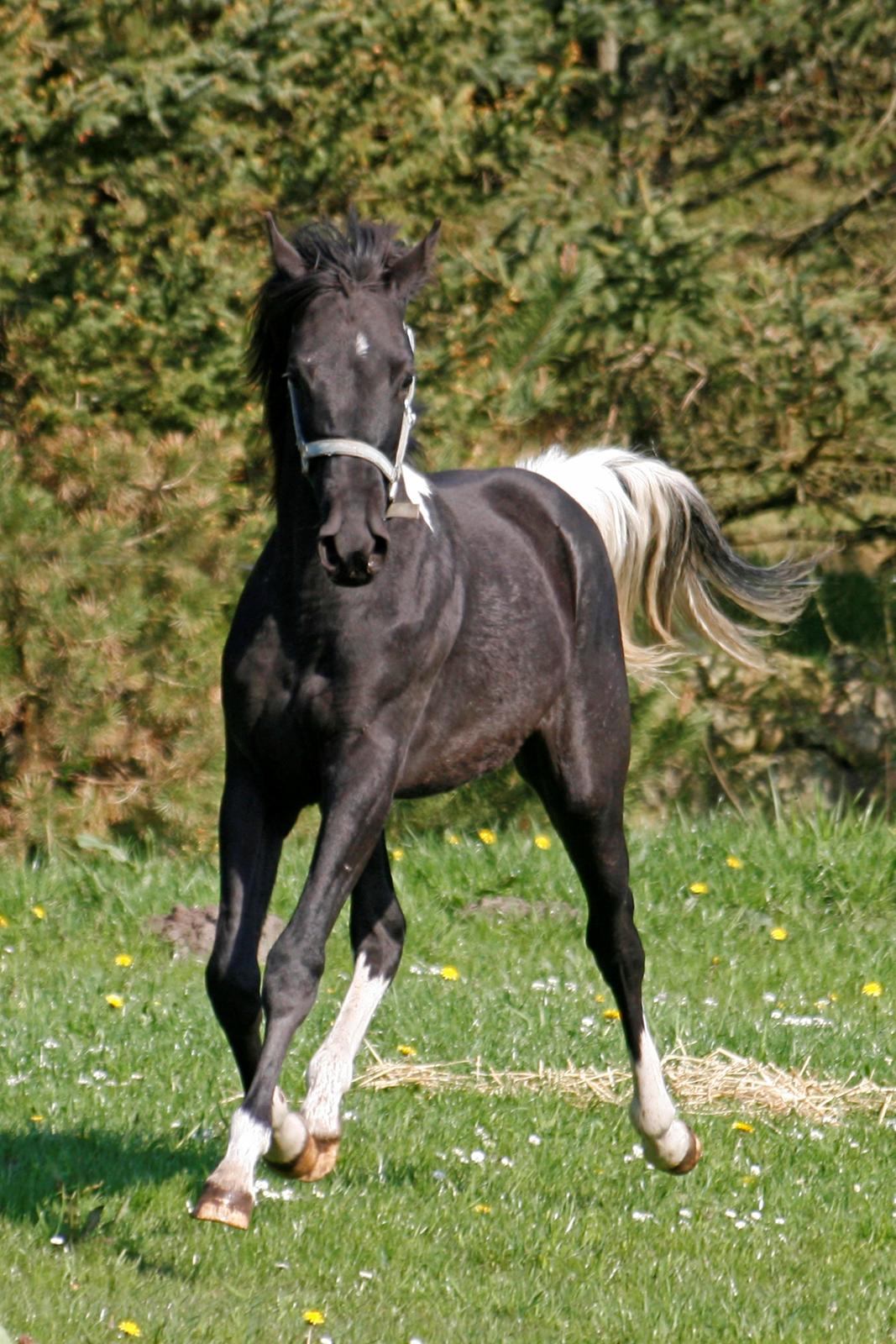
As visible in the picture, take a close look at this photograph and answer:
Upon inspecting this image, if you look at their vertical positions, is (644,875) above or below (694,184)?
below

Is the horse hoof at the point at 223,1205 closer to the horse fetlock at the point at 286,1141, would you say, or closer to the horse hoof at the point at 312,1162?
the horse fetlock at the point at 286,1141

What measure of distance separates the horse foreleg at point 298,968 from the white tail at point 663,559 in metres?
1.80

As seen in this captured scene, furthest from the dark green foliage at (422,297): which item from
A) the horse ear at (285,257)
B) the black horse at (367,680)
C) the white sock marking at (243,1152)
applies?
the white sock marking at (243,1152)

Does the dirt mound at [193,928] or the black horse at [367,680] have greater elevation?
the black horse at [367,680]

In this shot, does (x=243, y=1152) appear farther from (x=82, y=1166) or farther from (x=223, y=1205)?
(x=82, y=1166)

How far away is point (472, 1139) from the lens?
5223 mm

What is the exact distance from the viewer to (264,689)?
4137 millimetres

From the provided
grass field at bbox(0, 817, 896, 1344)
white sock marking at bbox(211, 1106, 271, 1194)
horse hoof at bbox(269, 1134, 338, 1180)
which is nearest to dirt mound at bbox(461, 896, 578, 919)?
grass field at bbox(0, 817, 896, 1344)

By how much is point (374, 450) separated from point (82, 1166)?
6.83ft

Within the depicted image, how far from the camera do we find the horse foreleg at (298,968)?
3.61m

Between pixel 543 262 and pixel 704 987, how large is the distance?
458 centimetres

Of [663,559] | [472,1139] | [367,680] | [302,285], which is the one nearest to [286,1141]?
[367,680]

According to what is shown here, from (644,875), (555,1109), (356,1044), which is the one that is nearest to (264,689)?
(356,1044)

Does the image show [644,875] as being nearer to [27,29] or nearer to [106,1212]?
[106,1212]
